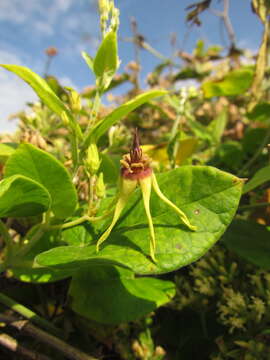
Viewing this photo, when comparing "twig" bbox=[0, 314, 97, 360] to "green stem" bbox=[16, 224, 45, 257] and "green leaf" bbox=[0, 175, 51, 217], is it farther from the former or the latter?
"green leaf" bbox=[0, 175, 51, 217]

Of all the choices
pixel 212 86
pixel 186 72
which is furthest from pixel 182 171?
pixel 186 72

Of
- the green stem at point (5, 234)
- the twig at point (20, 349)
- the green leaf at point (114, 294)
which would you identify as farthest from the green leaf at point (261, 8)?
the twig at point (20, 349)

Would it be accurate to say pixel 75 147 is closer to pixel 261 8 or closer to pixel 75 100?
pixel 75 100

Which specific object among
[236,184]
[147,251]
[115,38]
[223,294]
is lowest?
[223,294]

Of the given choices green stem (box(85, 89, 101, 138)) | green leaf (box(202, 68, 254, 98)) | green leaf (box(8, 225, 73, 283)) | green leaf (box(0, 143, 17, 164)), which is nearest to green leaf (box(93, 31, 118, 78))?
green stem (box(85, 89, 101, 138))

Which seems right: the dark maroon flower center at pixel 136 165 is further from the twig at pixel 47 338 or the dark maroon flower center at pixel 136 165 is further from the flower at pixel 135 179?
the twig at pixel 47 338

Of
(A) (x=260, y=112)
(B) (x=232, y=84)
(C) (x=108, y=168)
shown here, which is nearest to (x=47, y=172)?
(C) (x=108, y=168)

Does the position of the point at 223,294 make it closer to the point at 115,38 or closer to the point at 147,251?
the point at 147,251
